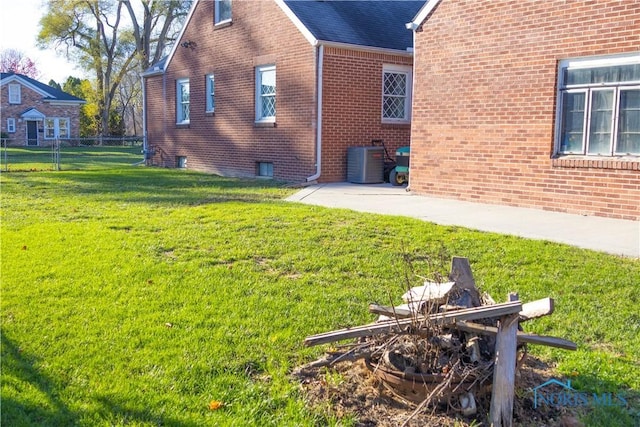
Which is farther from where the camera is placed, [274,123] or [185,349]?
[274,123]

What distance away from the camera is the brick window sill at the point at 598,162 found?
912cm

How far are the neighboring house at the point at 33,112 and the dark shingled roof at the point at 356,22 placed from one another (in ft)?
123

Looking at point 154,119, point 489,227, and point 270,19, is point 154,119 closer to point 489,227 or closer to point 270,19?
point 270,19

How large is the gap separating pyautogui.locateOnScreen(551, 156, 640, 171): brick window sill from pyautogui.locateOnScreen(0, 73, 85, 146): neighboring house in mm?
45646

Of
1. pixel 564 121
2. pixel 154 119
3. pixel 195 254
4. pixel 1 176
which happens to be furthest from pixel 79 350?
pixel 154 119

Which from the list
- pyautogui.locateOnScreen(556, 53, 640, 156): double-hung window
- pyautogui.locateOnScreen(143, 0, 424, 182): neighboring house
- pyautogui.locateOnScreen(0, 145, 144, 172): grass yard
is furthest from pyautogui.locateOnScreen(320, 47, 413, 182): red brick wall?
pyautogui.locateOnScreen(0, 145, 144, 172): grass yard

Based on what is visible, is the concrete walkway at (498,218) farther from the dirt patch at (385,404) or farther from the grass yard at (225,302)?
the dirt patch at (385,404)

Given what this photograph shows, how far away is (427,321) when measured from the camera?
3.50m

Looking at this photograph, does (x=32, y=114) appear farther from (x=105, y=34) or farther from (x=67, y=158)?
(x=67, y=158)

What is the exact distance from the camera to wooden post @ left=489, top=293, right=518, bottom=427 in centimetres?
326

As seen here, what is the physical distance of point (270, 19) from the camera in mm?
16203

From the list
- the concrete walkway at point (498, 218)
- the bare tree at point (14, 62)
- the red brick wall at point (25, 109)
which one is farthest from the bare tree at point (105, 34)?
the concrete walkway at point (498, 218)

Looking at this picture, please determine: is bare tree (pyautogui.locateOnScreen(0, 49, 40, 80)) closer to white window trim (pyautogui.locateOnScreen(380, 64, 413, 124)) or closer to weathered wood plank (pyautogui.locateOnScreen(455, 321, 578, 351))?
white window trim (pyautogui.locateOnScreen(380, 64, 413, 124))

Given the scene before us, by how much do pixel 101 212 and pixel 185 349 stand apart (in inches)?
254
